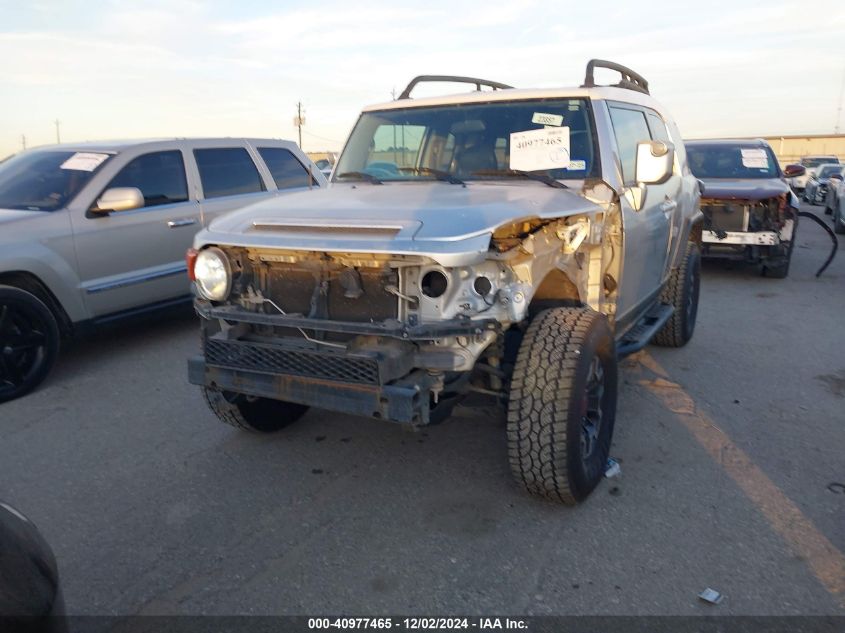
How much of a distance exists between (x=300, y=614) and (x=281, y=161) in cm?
596

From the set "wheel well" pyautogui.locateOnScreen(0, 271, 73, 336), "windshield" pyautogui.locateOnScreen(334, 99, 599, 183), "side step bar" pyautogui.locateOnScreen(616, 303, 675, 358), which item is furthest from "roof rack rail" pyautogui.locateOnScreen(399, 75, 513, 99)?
"wheel well" pyautogui.locateOnScreen(0, 271, 73, 336)

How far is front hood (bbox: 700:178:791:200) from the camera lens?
30.5 ft

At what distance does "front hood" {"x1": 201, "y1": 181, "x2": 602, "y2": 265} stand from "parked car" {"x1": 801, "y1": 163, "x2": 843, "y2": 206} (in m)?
21.7

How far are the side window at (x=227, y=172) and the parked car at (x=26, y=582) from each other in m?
5.43

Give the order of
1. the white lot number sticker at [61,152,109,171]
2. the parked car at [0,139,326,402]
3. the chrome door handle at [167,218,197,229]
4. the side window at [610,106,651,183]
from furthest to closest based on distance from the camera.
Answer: the chrome door handle at [167,218,197,229] < the white lot number sticker at [61,152,109,171] < the parked car at [0,139,326,402] < the side window at [610,106,651,183]

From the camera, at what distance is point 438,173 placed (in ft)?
14.3

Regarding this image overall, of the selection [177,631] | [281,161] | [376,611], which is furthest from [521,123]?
[281,161]

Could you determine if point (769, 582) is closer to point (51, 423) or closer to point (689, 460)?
point (689, 460)

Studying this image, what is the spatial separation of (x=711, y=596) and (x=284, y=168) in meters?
6.32

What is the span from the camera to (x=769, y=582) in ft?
9.57

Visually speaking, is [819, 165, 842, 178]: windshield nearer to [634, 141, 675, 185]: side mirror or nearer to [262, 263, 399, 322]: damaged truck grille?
[634, 141, 675, 185]: side mirror

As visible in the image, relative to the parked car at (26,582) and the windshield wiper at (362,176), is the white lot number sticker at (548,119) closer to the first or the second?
the windshield wiper at (362,176)

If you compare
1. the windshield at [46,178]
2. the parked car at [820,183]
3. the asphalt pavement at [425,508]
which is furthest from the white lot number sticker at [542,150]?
the parked car at [820,183]

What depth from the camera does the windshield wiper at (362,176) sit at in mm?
4534
